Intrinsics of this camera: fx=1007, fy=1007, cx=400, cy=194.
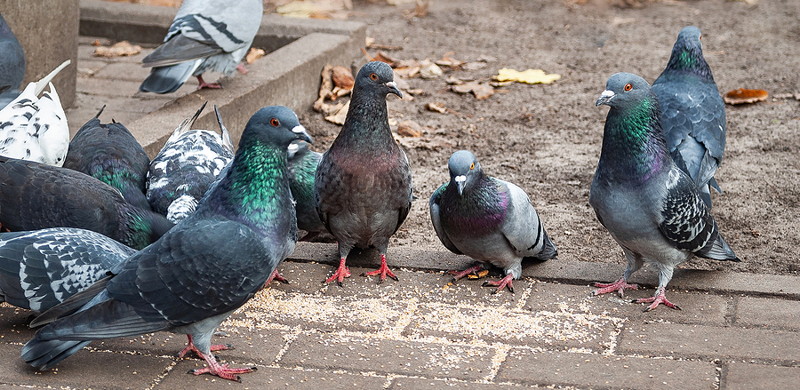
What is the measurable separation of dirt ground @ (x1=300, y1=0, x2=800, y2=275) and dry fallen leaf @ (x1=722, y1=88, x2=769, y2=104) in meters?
0.06

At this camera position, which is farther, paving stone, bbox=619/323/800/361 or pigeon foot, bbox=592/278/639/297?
pigeon foot, bbox=592/278/639/297

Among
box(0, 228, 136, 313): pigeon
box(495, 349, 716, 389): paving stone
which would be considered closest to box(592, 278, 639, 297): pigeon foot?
box(495, 349, 716, 389): paving stone

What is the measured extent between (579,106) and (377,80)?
129 inches

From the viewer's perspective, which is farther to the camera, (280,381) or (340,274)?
(340,274)

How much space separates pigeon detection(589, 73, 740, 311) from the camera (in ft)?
14.1

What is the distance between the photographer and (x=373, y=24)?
971 cm

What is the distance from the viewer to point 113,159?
4.84 metres

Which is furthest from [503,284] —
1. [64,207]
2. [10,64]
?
[10,64]

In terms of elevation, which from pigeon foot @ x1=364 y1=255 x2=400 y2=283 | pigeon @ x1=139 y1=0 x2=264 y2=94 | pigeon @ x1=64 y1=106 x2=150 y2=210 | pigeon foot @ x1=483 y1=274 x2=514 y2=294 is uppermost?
pigeon @ x1=139 y1=0 x2=264 y2=94

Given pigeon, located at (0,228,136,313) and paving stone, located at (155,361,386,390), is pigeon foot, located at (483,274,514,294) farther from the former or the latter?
pigeon, located at (0,228,136,313)

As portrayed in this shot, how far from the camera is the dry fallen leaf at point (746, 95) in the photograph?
7367 mm

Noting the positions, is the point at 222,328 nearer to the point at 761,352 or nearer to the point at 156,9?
the point at 761,352

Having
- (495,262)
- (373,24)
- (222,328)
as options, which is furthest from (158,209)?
(373,24)

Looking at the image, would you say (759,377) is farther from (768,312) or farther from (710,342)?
(768,312)
